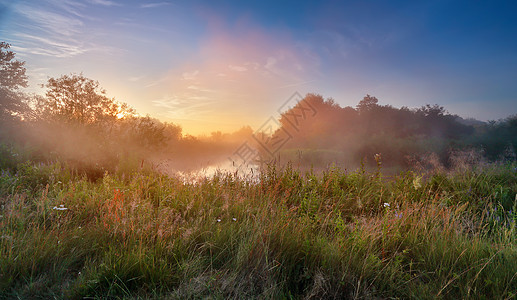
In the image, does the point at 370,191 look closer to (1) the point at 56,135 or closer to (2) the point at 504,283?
(2) the point at 504,283

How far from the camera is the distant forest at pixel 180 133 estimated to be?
10.6 meters

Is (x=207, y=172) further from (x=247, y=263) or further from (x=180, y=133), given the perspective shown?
(x=180, y=133)

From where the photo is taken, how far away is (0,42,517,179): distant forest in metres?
10.6

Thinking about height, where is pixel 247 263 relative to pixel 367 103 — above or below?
below

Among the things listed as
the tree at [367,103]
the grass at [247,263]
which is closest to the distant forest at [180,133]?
the tree at [367,103]

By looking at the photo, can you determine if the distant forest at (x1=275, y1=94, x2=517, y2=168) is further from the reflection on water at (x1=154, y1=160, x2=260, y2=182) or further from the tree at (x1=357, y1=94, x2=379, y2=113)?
the reflection on water at (x1=154, y1=160, x2=260, y2=182)

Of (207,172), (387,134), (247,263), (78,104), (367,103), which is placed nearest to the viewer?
(247,263)

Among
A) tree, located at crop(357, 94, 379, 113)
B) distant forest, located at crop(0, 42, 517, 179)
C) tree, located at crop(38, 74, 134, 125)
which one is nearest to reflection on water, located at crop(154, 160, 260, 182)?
distant forest, located at crop(0, 42, 517, 179)

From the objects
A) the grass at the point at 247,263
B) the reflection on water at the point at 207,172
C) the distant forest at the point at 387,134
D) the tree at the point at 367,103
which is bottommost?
the grass at the point at 247,263

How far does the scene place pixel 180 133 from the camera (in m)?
23.0

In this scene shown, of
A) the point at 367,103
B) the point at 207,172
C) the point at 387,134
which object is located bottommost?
the point at 207,172

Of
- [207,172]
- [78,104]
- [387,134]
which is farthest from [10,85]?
[387,134]

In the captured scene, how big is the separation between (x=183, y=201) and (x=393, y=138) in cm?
2027

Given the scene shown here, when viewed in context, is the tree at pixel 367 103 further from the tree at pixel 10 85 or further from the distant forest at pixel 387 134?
the tree at pixel 10 85
